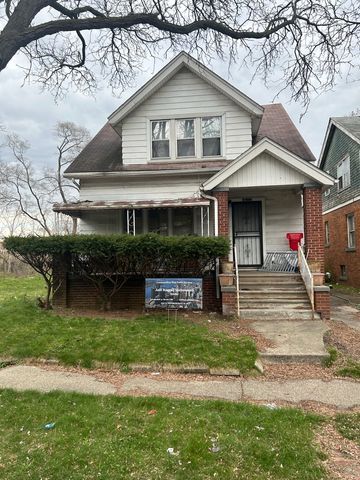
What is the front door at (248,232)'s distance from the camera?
39.9 ft

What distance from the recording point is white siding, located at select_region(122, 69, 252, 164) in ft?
39.3

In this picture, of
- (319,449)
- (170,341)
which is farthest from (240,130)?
(319,449)

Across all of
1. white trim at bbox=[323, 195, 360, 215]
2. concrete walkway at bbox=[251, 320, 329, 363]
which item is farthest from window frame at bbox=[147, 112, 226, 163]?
white trim at bbox=[323, 195, 360, 215]

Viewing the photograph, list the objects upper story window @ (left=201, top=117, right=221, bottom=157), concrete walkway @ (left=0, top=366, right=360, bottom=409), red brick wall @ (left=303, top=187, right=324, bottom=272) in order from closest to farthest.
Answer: concrete walkway @ (left=0, top=366, right=360, bottom=409) → red brick wall @ (left=303, top=187, right=324, bottom=272) → upper story window @ (left=201, top=117, right=221, bottom=157)

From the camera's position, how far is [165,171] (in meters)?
11.6

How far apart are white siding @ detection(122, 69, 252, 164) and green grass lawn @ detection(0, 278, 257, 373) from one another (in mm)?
6240

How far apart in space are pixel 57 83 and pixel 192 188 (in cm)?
510

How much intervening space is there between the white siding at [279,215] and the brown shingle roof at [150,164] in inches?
54.1

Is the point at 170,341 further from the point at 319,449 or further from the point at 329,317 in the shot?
the point at 329,317

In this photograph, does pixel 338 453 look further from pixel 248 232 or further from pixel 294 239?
pixel 248 232

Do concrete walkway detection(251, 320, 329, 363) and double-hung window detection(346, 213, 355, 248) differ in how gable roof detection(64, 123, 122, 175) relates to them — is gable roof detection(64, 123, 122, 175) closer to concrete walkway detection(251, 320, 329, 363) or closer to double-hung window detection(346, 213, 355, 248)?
concrete walkway detection(251, 320, 329, 363)

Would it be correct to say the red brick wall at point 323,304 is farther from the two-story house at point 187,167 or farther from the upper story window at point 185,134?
the upper story window at point 185,134

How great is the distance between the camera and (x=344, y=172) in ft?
59.1

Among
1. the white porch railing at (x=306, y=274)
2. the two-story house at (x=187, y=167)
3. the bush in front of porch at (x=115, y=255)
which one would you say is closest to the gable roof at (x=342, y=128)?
the two-story house at (x=187, y=167)
